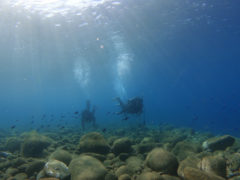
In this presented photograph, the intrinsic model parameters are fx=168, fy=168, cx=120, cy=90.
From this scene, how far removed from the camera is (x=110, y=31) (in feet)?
72.1

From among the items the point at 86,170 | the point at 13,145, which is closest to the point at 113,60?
the point at 13,145

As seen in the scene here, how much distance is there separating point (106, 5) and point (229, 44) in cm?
2588

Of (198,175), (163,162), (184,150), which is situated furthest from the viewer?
(184,150)

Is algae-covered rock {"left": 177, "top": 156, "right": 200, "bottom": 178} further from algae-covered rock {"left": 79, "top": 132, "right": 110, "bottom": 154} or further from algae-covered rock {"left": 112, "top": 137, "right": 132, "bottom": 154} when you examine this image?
algae-covered rock {"left": 79, "top": 132, "right": 110, "bottom": 154}

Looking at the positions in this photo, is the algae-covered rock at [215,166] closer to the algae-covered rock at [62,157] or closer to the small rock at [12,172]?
the algae-covered rock at [62,157]

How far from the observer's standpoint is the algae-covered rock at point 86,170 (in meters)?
4.47

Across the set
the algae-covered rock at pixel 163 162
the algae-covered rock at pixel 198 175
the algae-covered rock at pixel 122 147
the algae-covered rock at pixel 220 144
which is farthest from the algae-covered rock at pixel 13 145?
the algae-covered rock at pixel 220 144

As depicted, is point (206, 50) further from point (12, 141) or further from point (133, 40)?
point (12, 141)

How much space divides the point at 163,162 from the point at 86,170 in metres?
2.16

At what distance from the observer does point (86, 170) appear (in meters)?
4.67

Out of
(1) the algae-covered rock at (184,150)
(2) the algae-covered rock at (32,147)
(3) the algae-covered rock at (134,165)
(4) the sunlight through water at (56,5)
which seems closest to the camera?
(3) the algae-covered rock at (134,165)

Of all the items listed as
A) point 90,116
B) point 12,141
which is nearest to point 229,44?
point 90,116

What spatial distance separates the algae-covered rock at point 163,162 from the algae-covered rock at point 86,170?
1408 mm

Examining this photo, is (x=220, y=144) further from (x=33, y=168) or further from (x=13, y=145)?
(x=13, y=145)
